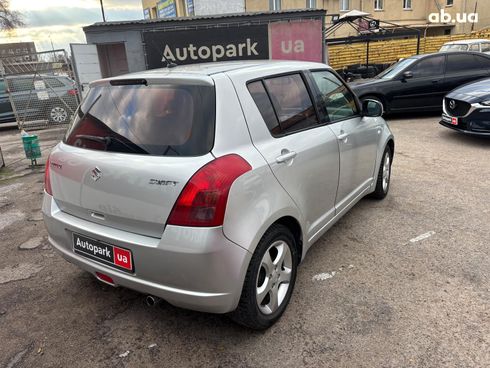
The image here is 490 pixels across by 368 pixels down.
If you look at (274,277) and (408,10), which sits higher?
(408,10)

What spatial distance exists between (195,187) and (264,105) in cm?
85

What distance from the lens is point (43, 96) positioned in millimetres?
11773

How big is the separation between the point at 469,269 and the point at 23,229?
437 centimetres

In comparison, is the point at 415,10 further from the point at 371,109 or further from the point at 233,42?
the point at 371,109

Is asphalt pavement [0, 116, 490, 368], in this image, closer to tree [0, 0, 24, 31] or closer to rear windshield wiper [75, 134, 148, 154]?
rear windshield wiper [75, 134, 148, 154]

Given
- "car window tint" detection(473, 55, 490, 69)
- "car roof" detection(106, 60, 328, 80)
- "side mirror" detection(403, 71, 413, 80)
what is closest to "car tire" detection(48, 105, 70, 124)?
"side mirror" detection(403, 71, 413, 80)

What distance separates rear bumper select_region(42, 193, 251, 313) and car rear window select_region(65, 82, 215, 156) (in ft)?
1.52

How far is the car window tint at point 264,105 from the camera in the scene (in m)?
2.49

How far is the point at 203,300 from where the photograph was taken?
210 centimetres

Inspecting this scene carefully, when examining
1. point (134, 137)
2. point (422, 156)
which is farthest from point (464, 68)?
point (134, 137)

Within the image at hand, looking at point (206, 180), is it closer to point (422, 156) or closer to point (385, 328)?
point (385, 328)

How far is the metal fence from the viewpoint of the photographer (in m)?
11.6

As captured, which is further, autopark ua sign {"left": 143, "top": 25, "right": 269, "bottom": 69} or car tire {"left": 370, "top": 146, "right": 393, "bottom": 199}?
autopark ua sign {"left": 143, "top": 25, "right": 269, "bottom": 69}

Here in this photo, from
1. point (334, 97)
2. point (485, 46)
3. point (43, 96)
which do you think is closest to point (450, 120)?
point (334, 97)
